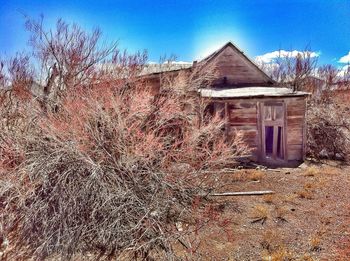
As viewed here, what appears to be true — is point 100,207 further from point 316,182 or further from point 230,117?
point 230,117

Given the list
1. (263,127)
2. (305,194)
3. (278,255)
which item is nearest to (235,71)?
(263,127)

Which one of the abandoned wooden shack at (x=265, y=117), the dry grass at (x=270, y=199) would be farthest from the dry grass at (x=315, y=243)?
the abandoned wooden shack at (x=265, y=117)

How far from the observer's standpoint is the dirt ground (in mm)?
5965

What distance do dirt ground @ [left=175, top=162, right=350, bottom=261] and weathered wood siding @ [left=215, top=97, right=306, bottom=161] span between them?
2.01 m

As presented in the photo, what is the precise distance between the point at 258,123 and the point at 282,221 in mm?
6212

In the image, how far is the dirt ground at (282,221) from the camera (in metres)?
5.96

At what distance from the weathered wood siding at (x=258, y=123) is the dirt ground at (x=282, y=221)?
2.01 m

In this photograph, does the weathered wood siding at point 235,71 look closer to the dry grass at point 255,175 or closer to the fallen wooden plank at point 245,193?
the dry grass at point 255,175

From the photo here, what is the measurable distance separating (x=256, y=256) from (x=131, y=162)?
312 cm

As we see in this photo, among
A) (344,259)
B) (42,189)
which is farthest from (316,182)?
(42,189)

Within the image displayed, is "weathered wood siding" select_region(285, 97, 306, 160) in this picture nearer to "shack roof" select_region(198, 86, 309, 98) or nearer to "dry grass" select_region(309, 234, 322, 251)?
"shack roof" select_region(198, 86, 309, 98)

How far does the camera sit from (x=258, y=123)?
1295 centimetres

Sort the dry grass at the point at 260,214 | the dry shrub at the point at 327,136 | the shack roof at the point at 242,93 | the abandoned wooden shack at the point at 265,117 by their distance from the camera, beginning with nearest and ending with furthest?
the dry grass at the point at 260,214
the shack roof at the point at 242,93
the abandoned wooden shack at the point at 265,117
the dry shrub at the point at 327,136

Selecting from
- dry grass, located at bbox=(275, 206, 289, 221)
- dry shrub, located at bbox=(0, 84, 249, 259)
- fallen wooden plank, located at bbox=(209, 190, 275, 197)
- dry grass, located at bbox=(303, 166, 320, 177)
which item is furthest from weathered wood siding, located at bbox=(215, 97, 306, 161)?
dry shrub, located at bbox=(0, 84, 249, 259)
